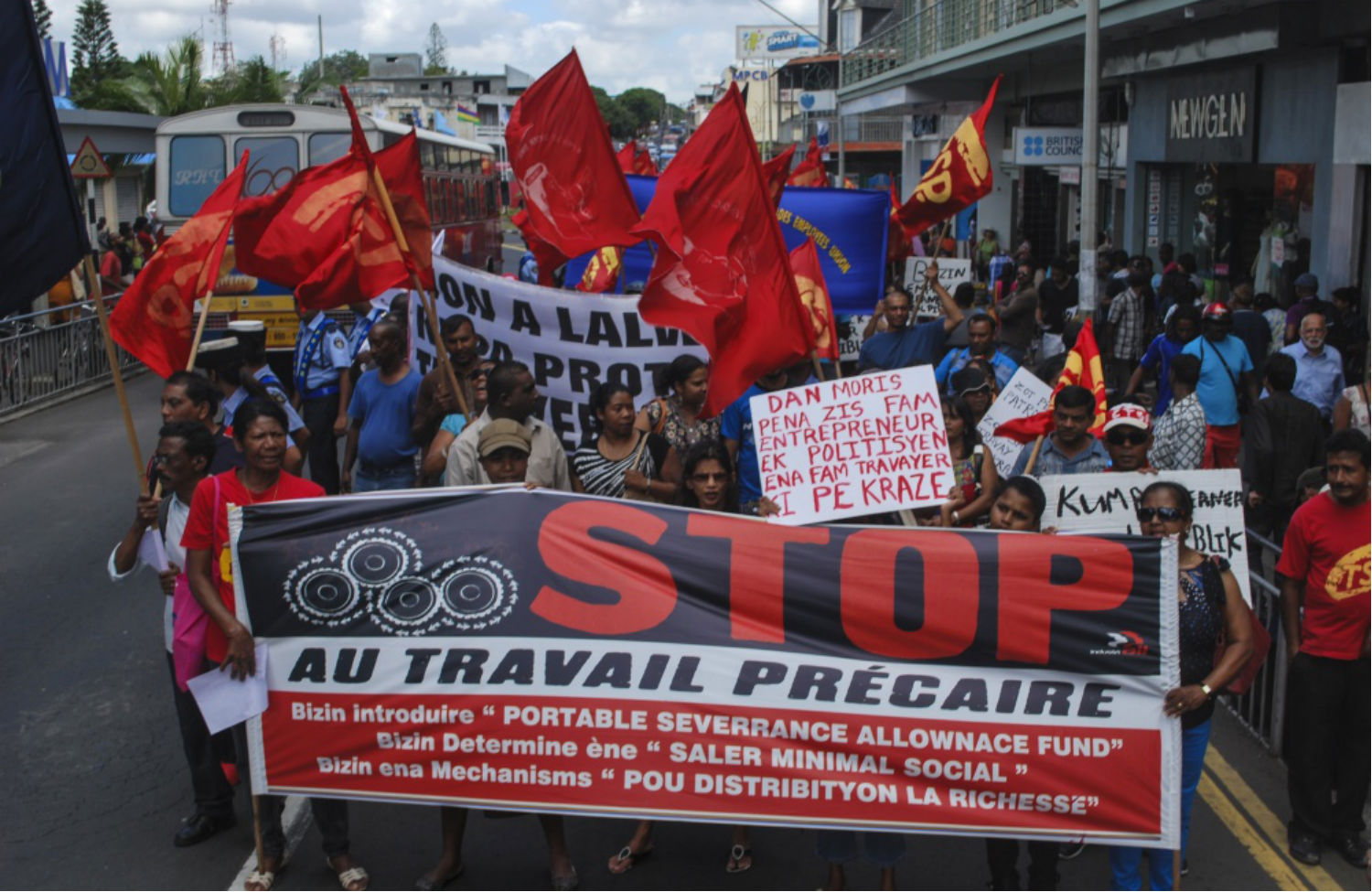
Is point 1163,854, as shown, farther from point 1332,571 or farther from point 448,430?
point 448,430

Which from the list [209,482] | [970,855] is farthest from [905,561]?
[209,482]

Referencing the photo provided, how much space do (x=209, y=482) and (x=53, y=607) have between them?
4.45 m

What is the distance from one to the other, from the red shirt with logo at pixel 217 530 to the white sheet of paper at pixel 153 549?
499 mm

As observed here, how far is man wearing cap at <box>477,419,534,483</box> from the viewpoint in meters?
5.75

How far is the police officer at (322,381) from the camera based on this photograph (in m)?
9.99

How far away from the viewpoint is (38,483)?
1321cm

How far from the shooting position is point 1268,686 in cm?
698

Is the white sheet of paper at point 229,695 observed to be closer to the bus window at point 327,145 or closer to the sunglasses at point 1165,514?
the sunglasses at point 1165,514

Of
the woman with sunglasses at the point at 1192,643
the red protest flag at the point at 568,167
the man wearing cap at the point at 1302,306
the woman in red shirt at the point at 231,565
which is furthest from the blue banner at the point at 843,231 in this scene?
the woman with sunglasses at the point at 1192,643

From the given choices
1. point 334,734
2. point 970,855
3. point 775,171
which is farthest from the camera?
point 775,171

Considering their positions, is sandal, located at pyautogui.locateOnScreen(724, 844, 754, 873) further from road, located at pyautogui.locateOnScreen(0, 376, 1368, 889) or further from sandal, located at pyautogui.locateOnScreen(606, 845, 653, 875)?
sandal, located at pyautogui.locateOnScreen(606, 845, 653, 875)

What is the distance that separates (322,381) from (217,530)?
4.83 m

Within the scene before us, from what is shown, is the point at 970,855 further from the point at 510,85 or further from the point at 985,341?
the point at 510,85

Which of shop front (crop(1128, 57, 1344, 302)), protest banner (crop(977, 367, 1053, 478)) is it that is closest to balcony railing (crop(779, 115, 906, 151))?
shop front (crop(1128, 57, 1344, 302))
